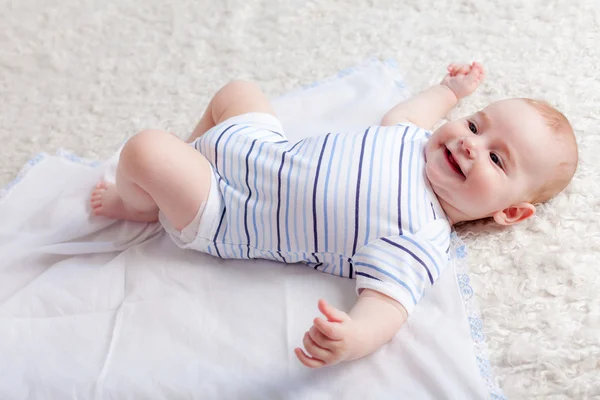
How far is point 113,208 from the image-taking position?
111 centimetres

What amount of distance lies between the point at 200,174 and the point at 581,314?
0.64 metres

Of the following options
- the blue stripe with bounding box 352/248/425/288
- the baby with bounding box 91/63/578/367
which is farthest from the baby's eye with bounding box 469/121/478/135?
the blue stripe with bounding box 352/248/425/288

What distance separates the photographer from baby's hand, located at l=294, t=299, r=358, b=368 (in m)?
0.83

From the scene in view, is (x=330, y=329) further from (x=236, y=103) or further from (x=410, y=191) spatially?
(x=236, y=103)

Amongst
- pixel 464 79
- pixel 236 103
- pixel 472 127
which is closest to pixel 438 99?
pixel 464 79

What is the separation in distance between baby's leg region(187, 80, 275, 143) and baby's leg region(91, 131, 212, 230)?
0.15 metres

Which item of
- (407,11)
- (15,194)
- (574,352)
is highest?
(407,11)

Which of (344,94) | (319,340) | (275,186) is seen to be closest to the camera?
(319,340)

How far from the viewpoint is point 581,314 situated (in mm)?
932

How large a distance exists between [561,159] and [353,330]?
45 centimetres

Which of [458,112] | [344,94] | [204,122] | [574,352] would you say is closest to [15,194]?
[204,122]

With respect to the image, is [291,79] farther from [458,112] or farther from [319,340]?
[319,340]

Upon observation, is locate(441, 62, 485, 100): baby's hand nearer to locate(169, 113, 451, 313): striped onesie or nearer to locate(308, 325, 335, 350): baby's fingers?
locate(169, 113, 451, 313): striped onesie

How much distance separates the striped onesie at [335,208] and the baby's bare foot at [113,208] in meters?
Result: 0.11
